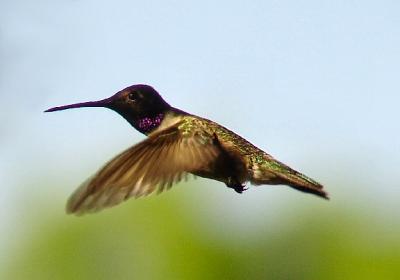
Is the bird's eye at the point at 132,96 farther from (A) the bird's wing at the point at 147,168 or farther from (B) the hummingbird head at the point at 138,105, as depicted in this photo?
(A) the bird's wing at the point at 147,168

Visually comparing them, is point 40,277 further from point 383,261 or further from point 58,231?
point 383,261

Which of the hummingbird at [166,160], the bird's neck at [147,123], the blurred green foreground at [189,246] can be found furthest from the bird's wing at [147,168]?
the blurred green foreground at [189,246]

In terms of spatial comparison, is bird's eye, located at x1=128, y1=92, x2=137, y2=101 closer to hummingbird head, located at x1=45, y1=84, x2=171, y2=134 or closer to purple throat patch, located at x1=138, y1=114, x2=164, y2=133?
hummingbird head, located at x1=45, y1=84, x2=171, y2=134

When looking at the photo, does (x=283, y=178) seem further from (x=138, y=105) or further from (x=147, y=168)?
(x=147, y=168)

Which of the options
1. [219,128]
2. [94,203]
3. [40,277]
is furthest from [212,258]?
[94,203]

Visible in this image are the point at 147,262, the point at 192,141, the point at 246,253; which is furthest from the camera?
the point at 246,253

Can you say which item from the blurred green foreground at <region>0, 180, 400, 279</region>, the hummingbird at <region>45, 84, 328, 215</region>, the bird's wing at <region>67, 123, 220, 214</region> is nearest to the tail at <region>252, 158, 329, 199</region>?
the hummingbird at <region>45, 84, 328, 215</region>
